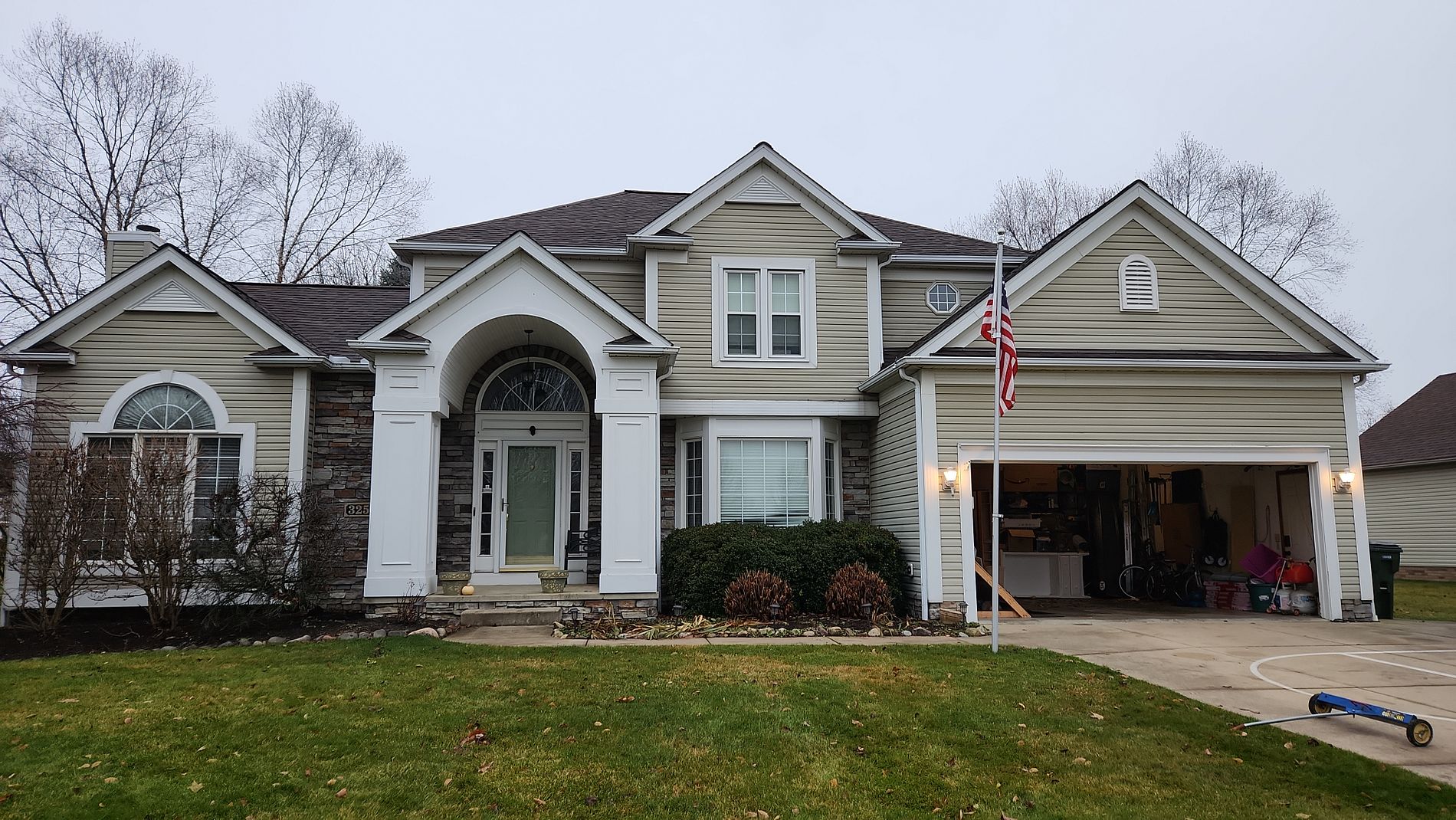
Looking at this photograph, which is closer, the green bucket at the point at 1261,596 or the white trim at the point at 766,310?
the green bucket at the point at 1261,596

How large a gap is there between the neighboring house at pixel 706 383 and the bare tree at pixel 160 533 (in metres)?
1.81

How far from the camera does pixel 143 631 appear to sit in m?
10.7

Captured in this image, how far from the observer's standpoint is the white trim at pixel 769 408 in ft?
43.3

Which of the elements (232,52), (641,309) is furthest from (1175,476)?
(232,52)

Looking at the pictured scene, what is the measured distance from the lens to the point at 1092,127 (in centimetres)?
12275

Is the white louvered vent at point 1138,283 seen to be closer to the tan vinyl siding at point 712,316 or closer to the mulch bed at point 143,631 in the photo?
the tan vinyl siding at point 712,316

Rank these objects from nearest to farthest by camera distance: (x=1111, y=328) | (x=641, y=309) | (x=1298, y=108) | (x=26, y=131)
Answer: (x=1111, y=328) → (x=641, y=309) → (x=26, y=131) → (x=1298, y=108)

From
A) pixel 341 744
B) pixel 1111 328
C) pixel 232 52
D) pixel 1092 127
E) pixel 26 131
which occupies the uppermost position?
pixel 1092 127

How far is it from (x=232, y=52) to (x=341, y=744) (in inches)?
1308

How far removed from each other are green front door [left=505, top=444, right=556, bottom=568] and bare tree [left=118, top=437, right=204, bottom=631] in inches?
164

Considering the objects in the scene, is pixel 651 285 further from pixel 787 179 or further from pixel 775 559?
pixel 775 559

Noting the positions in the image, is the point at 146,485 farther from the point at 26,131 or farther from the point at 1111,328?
the point at 26,131

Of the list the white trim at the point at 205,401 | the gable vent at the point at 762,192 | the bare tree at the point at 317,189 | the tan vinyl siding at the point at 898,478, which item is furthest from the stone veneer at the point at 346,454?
the bare tree at the point at 317,189

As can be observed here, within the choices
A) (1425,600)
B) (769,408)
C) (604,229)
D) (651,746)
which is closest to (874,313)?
(769,408)
